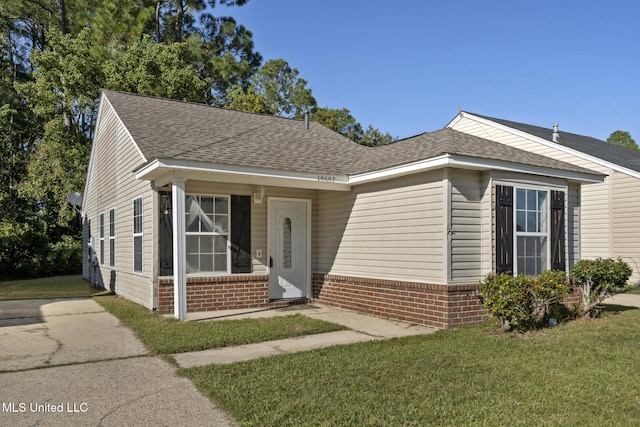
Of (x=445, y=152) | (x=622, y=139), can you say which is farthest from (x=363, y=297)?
(x=622, y=139)

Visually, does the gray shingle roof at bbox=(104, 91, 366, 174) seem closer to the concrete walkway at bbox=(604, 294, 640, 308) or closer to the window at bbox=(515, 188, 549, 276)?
the window at bbox=(515, 188, 549, 276)

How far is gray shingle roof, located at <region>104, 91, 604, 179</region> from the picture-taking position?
344 inches

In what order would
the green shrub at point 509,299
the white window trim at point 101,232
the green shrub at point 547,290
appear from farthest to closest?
1. the white window trim at point 101,232
2. the green shrub at point 547,290
3. the green shrub at point 509,299

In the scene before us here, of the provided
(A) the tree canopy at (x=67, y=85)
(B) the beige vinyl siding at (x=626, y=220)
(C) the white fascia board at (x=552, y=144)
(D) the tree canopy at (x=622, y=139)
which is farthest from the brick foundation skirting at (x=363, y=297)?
(D) the tree canopy at (x=622, y=139)

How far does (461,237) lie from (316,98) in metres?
24.9

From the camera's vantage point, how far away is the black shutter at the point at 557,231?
8875 mm

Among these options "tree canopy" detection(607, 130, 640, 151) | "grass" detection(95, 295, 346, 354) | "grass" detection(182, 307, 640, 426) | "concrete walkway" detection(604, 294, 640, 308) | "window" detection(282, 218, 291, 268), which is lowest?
"concrete walkway" detection(604, 294, 640, 308)

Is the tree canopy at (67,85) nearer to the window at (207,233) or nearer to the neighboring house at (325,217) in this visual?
the neighboring house at (325,217)

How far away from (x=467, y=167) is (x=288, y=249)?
4.48 meters

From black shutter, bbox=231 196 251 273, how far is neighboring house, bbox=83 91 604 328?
0.8 inches

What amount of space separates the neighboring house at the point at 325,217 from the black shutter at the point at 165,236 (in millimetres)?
19

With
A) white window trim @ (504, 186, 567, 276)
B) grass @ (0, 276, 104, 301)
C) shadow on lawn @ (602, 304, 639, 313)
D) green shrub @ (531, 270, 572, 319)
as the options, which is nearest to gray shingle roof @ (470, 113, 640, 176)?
shadow on lawn @ (602, 304, 639, 313)

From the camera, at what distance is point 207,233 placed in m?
9.66

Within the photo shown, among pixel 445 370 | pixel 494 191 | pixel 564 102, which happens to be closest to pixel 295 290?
pixel 494 191
